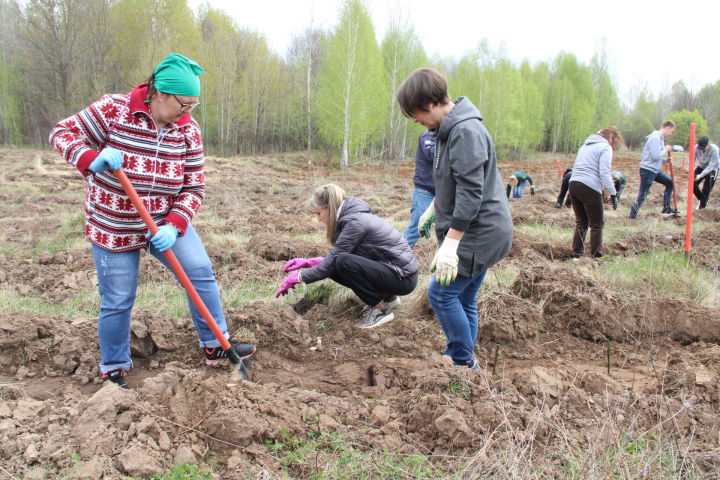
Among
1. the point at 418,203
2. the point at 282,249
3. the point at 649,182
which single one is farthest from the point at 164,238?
the point at 649,182

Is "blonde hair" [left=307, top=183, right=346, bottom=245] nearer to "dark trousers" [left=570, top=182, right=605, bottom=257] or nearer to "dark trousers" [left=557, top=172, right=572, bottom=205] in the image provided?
"dark trousers" [left=570, top=182, right=605, bottom=257]

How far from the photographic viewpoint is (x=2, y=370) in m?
2.80

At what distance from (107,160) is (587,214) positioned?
4.86m

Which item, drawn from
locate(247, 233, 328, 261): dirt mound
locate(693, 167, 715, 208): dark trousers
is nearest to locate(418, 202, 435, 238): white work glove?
locate(247, 233, 328, 261): dirt mound

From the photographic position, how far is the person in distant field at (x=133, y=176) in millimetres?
2174

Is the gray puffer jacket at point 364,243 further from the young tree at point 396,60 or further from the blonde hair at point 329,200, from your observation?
the young tree at point 396,60

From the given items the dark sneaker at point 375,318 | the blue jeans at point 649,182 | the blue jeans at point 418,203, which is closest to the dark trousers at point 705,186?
the blue jeans at point 649,182

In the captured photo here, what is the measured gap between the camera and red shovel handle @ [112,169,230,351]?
2.15 meters

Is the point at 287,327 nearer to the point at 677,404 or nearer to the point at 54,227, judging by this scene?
the point at 677,404

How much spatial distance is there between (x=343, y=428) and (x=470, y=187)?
124cm

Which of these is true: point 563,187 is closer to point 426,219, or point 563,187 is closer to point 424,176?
point 424,176

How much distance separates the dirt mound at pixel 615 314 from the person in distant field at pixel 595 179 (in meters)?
1.56

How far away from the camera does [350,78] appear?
23.7 meters

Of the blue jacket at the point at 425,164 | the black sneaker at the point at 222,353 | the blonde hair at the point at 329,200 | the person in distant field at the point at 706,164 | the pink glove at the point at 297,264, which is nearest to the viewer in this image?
the black sneaker at the point at 222,353
